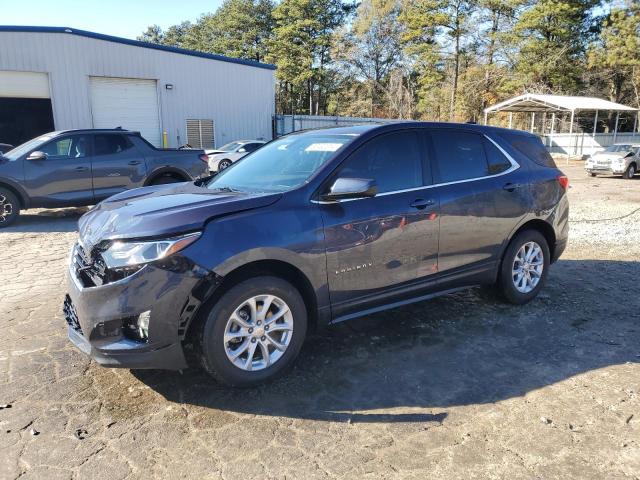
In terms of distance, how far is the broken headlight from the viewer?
2.98 metres

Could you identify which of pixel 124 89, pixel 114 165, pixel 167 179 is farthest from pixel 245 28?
pixel 114 165

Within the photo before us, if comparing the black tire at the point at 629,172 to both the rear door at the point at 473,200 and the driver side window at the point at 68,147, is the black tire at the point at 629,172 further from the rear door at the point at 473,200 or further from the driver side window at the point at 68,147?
the driver side window at the point at 68,147

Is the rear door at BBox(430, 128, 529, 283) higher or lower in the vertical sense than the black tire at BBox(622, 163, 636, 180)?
higher

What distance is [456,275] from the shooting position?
4402mm

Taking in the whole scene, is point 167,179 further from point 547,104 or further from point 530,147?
point 547,104

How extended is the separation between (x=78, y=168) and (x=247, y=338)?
24.9ft

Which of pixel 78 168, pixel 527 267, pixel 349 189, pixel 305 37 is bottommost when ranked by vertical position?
pixel 527 267

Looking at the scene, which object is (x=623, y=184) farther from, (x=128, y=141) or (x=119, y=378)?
(x=119, y=378)

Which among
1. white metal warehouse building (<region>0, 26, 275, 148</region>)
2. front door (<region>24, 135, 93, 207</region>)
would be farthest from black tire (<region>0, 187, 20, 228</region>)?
white metal warehouse building (<region>0, 26, 275, 148</region>)

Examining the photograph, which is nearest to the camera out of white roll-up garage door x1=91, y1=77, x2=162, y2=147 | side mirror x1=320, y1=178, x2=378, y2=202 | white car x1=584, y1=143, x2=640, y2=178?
side mirror x1=320, y1=178, x2=378, y2=202

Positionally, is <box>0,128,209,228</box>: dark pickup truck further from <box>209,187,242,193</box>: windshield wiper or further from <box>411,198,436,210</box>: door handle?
<box>411,198,436,210</box>: door handle

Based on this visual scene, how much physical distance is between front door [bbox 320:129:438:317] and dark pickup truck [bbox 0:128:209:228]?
715 cm

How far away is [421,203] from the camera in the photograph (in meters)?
4.04

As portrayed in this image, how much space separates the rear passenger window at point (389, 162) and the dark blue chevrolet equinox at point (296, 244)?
12mm
